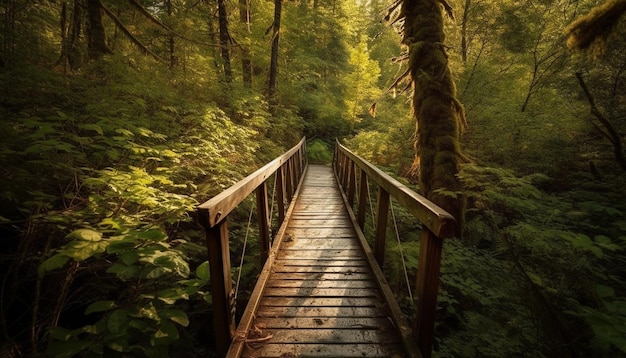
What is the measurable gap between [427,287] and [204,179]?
4.32 m

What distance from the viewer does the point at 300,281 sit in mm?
3291

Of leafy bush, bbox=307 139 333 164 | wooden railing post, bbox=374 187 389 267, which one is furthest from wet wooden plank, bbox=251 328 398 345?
leafy bush, bbox=307 139 333 164

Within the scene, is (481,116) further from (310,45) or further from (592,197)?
(310,45)

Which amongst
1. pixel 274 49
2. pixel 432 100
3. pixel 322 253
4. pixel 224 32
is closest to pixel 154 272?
pixel 322 253

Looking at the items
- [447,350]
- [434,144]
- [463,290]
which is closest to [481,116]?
[434,144]

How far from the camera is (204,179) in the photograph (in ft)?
17.0

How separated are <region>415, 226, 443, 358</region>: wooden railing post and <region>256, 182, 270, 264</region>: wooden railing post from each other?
1936mm

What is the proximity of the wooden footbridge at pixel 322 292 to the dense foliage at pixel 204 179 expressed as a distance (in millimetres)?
363

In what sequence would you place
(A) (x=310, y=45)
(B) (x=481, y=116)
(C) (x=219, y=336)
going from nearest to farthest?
(C) (x=219, y=336) → (B) (x=481, y=116) → (A) (x=310, y=45)

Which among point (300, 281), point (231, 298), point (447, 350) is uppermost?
point (231, 298)

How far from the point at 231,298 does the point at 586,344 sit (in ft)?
13.8

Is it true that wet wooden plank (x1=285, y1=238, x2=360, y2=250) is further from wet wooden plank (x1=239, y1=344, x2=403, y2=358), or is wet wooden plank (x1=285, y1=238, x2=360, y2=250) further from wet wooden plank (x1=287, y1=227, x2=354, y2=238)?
wet wooden plank (x1=239, y1=344, x2=403, y2=358)

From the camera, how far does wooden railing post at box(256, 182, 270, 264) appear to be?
337cm

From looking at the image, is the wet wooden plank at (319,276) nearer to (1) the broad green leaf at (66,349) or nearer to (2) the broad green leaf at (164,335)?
(2) the broad green leaf at (164,335)
